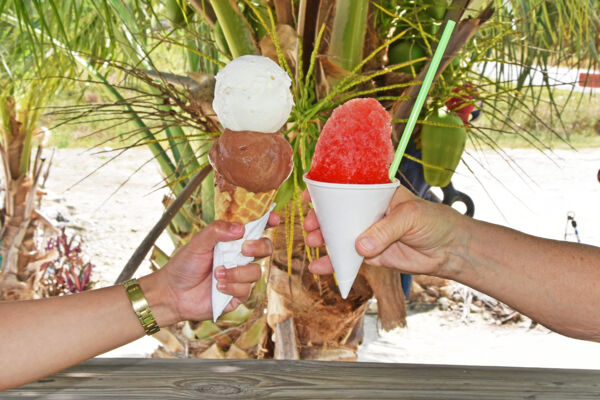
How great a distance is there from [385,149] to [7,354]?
54cm

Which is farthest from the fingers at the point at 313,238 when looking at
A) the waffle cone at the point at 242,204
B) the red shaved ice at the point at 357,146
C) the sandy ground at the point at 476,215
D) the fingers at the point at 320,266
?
the sandy ground at the point at 476,215

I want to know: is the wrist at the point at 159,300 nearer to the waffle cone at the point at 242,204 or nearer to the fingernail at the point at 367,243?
the waffle cone at the point at 242,204

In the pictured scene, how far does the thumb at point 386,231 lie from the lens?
2.32 ft

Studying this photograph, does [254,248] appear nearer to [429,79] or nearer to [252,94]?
[252,94]

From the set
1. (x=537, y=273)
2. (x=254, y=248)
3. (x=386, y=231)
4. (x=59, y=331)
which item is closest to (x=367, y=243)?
(x=386, y=231)

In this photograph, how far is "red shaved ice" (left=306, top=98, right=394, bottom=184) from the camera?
2.22 ft

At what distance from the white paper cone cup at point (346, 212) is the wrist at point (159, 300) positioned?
28 centimetres

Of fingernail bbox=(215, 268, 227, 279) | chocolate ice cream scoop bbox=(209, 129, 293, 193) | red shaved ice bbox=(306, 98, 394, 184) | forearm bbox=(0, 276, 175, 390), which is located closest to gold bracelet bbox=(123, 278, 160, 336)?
forearm bbox=(0, 276, 175, 390)

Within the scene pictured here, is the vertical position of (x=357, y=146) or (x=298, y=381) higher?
(x=357, y=146)

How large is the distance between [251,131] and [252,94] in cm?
5

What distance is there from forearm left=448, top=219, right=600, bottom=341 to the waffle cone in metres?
0.29

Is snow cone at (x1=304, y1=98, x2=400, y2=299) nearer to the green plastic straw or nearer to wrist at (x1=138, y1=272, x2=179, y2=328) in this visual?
the green plastic straw

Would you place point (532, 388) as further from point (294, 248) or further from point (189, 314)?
point (294, 248)

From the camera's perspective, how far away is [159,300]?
0.86 metres
